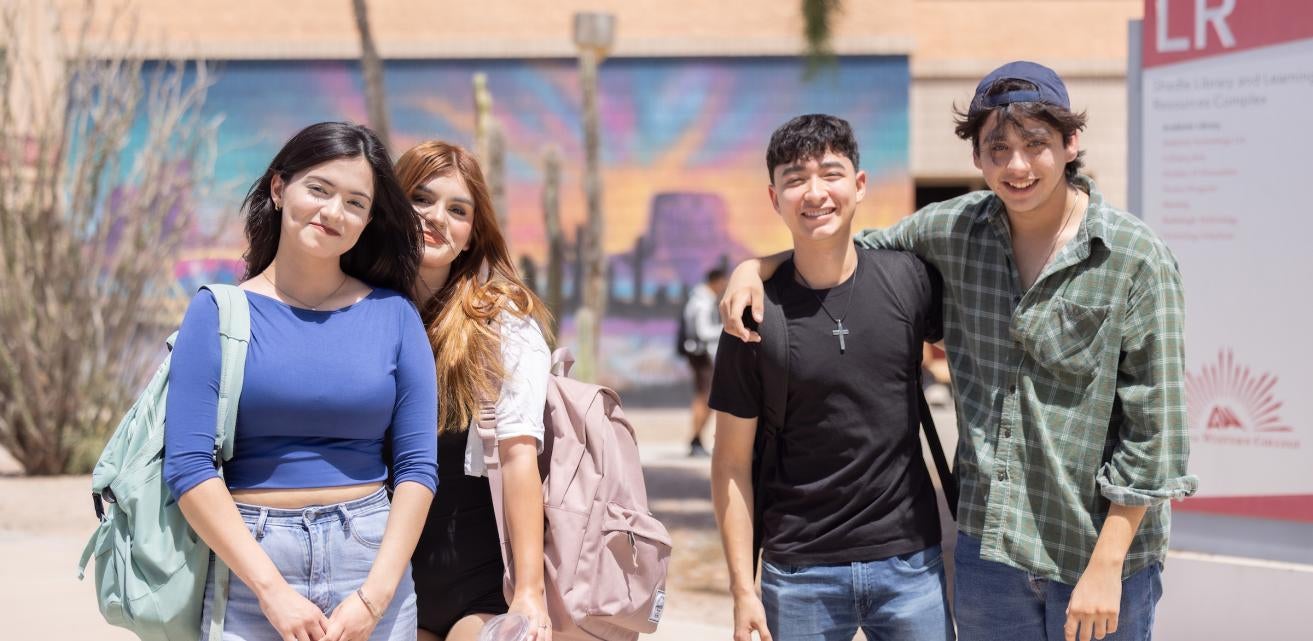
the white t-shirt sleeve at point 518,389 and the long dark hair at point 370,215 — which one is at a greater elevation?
the long dark hair at point 370,215

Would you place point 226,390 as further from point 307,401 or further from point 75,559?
point 75,559

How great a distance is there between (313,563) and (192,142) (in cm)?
793

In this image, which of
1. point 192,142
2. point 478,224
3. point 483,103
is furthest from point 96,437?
point 478,224

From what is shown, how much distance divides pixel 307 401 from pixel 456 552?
580mm

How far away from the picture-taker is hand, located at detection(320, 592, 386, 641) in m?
2.41

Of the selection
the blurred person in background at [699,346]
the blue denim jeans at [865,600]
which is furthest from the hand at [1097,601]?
the blurred person in background at [699,346]

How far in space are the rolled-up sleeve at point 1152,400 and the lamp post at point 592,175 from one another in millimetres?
10993

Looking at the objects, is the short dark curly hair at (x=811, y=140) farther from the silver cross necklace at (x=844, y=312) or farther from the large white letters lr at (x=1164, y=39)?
the large white letters lr at (x=1164, y=39)

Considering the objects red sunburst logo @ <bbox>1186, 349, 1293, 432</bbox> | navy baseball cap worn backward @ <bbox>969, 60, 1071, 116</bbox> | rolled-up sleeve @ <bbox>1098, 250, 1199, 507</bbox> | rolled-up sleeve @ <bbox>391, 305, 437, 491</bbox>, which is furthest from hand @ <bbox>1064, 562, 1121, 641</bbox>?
red sunburst logo @ <bbox>1186, 349, 1293, 432</bbox>

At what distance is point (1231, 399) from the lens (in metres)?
4.56

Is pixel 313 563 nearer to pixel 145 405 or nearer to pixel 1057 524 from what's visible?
pixel 145 405

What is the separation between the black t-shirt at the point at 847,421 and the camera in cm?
282

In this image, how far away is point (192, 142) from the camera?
9.59 m

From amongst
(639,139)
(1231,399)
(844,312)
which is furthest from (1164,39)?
(639,139)
